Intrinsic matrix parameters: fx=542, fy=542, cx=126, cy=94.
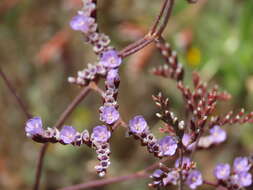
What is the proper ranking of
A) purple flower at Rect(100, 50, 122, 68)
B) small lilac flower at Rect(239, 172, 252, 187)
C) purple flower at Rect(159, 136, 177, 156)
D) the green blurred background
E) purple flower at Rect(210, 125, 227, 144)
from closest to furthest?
purple flower at Rect(159, 136, 177, 156) < purple flower at Rect(100, 50, 122, 68) < small lilac flower at Rect(239, 172, 252, 187) < purple flower at Rect(210, 125, 227, 144) < the green blurred background

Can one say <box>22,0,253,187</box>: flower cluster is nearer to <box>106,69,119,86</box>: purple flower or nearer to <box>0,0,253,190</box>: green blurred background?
<box>106,69,119,86</box>: purple flower

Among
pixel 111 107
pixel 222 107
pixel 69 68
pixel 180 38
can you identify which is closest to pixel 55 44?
pixel 69 68

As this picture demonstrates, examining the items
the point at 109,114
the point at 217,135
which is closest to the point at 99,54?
the point at 109,114

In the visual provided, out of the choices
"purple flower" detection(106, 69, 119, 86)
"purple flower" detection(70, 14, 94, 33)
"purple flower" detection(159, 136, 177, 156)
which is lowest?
"purple flower" detection(159, 136, 177, 156)

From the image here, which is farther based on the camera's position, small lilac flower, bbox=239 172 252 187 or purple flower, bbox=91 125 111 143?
small lilac flower, bbox=239 172 252 187

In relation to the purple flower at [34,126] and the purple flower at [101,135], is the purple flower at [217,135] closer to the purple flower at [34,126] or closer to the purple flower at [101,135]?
the purple flower at [101,135]

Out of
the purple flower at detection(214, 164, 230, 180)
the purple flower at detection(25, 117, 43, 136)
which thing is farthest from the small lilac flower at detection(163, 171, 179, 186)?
the purple flower at detection(25, 117, 43, 136)
